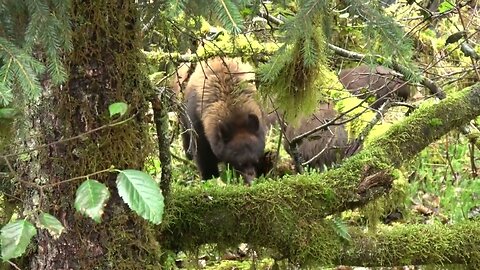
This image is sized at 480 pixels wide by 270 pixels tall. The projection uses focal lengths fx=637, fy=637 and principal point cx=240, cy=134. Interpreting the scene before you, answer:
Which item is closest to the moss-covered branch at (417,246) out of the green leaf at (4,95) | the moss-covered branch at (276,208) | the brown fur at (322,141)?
the moss-covered branch at (276,208)

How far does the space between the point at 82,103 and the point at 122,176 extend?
70 cm

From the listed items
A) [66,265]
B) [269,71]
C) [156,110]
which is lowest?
[66,265]

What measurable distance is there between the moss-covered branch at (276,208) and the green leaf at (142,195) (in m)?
1.23

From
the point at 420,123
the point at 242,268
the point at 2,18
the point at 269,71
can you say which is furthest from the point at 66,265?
the point at 420,123

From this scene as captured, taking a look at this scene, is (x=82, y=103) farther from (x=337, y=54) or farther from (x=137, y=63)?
(x=337, y=54)

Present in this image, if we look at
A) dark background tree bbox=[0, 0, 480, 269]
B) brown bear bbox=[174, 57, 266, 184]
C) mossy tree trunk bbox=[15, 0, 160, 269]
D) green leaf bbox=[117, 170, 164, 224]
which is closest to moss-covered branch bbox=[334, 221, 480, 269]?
dark background tree bbox=[0, 0, 480, 269]

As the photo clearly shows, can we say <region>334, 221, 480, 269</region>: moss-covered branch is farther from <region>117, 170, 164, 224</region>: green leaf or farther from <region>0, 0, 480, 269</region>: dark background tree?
<region>117, 170, 164, 224</region>: green leaf

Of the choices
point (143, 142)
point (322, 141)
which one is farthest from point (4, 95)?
point (322, 141)

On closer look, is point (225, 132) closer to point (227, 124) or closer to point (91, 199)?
point (227, 124)

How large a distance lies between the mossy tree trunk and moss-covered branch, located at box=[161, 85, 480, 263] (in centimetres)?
57

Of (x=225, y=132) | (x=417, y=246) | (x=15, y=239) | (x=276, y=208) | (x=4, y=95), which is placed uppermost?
(x=4, y=95)

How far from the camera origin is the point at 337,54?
19.1ft

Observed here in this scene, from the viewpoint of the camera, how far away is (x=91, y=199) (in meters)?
1.80

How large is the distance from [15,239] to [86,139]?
0.74m
